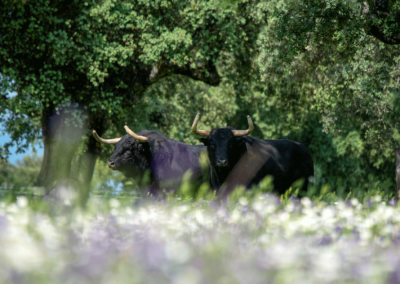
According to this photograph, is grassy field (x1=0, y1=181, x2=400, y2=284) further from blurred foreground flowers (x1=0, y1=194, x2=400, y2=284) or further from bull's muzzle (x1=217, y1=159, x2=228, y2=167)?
bull's muzzle (x1=217, y1=159, x2=228, y2=167)

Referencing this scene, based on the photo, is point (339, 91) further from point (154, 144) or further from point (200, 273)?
point (200, 273)

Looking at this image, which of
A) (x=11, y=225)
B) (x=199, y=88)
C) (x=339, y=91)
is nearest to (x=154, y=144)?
(x=11, y=225)

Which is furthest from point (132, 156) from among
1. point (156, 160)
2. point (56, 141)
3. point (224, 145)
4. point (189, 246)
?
point (56, 141)

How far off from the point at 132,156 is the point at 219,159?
236cm

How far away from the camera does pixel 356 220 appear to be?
503 centimetres

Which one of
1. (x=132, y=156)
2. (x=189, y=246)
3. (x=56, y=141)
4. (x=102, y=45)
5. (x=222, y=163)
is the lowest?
(x=189, y=246)

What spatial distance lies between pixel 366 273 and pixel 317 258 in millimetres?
341

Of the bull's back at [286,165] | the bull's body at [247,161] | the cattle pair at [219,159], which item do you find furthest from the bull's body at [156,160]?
the bull's back at [286,165]

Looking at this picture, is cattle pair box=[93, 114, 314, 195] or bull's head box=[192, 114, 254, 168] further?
cattle pair box=[93, 114, 314, 195]

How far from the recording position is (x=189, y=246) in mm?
3213

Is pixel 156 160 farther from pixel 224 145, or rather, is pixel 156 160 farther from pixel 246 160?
pixel 246 160

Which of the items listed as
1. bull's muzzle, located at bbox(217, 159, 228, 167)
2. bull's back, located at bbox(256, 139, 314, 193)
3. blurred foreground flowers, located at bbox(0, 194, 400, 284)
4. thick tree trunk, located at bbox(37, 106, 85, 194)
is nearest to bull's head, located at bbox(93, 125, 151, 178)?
bull's muzzle, located at bbox(217, 159, 228, 167)

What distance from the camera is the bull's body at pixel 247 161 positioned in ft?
27.6

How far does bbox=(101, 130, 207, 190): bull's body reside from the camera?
965 cm
